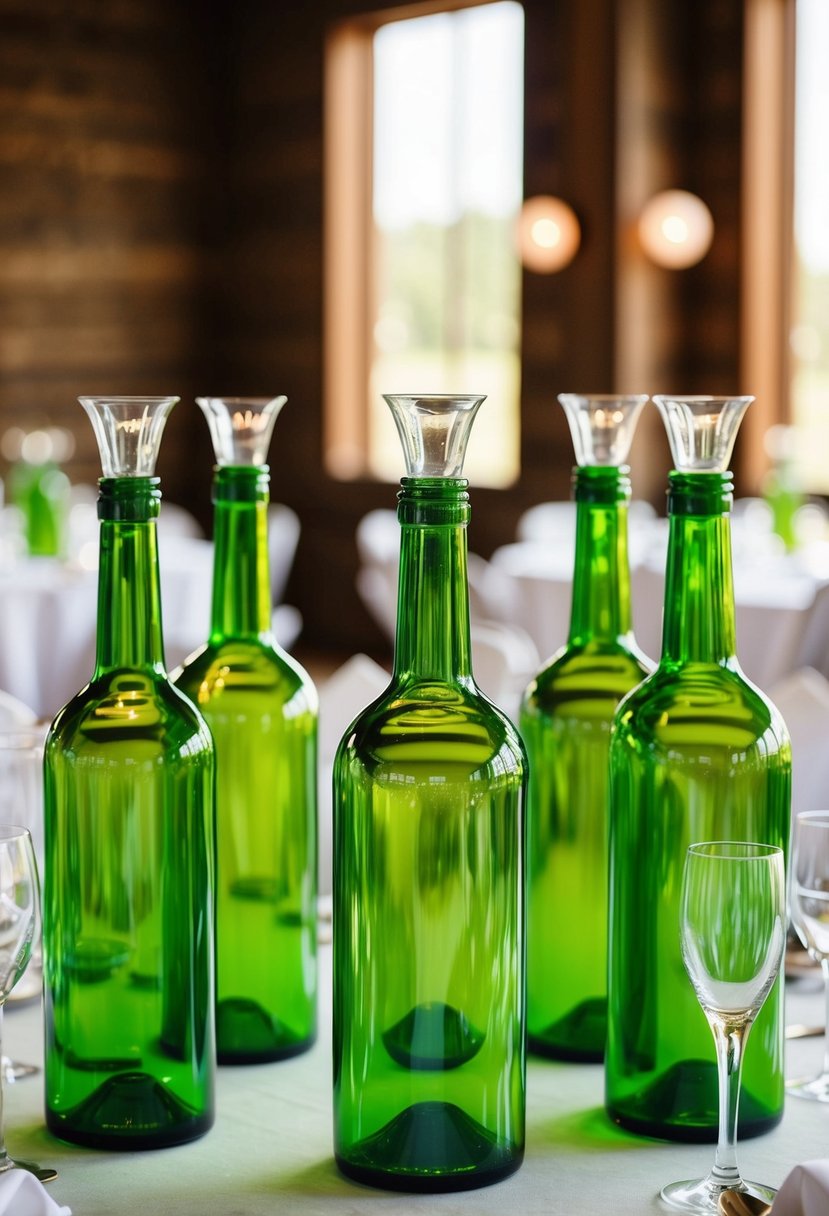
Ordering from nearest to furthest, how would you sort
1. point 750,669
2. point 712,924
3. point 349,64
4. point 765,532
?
point 712,924, point 750,669, point 765,532, point 349,64

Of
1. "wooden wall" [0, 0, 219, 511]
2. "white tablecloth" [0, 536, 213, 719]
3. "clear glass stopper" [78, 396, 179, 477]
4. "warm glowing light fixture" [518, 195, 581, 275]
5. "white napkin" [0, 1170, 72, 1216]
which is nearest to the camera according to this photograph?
"white napkin" [0, 1170, 72, 1216]

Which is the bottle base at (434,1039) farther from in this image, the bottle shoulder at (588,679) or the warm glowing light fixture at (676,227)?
the warm glowing light fixture at (676,227)

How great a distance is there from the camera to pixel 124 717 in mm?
875

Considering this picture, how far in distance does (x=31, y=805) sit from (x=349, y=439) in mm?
6709

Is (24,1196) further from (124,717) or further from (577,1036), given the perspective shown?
(577,1036)

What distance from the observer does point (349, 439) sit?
25.6 feet

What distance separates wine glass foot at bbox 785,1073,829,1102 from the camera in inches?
37.4

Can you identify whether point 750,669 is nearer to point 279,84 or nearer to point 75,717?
point 75,717

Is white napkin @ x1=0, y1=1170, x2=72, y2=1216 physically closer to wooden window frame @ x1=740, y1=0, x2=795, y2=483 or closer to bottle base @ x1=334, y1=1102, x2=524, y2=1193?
bottle base @ x1=334, y1=1102, x2=524, y2=1193

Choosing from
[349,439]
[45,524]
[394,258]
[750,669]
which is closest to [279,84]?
[394,258]

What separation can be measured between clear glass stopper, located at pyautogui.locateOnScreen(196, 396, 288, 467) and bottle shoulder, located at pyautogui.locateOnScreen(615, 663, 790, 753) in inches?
11.1

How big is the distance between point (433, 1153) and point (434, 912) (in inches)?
4.7

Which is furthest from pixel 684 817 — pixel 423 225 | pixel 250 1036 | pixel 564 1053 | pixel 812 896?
pixel 423 225

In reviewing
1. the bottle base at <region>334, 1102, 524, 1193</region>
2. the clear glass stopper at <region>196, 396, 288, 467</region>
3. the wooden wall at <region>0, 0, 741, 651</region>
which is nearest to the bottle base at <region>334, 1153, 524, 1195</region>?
the bottle base at <region>334, 1102, 524, 1193</region>
